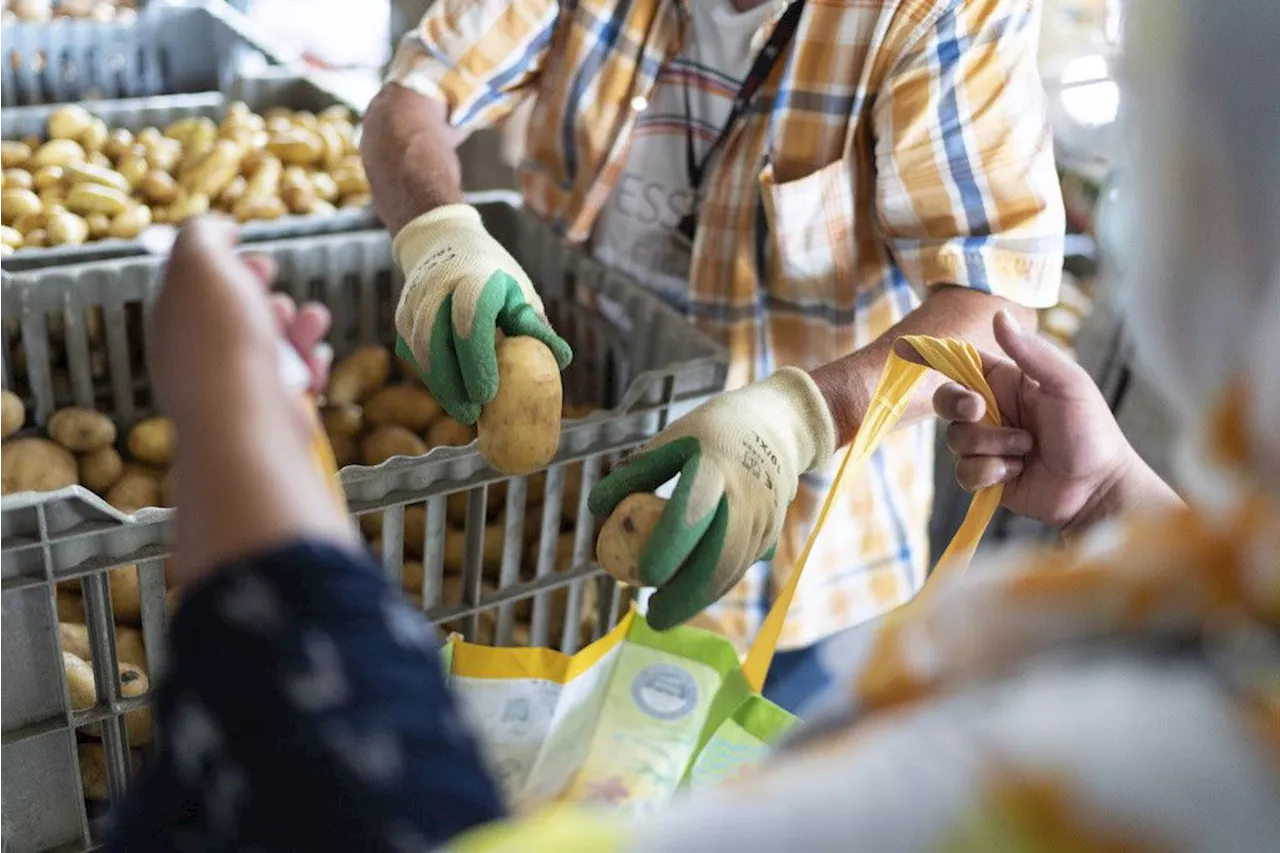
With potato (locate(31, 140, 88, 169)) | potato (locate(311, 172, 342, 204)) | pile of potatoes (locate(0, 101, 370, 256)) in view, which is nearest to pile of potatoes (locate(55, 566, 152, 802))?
pile of potatoes (locate(0, 101, 370, 256))

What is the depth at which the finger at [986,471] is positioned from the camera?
771 millimetres

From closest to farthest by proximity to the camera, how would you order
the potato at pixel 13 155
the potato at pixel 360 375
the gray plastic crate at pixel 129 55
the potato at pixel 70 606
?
the potato at pixel 70 606 < the potato at pixel 360 375 < the potato at pixel 13 155 < the gray plastic crate at pixel 129 55

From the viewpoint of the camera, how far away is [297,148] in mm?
1612

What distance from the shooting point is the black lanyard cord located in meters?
1.00

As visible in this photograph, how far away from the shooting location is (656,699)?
890mm

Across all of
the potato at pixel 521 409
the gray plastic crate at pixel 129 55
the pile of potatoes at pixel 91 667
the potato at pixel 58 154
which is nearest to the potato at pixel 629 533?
the potato at pixel 521 409

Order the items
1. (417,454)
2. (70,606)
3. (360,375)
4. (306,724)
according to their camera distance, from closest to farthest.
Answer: (306,724)
(70,606)
(417,454)
(360,375)

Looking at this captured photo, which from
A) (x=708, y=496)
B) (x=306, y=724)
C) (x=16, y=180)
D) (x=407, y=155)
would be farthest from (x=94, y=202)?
(x=306, y=724)

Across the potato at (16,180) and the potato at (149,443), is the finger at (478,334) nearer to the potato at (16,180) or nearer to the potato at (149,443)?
the potato at (149,443)

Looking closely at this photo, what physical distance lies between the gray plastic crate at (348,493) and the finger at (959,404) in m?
0.21

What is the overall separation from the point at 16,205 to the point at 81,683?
779mm

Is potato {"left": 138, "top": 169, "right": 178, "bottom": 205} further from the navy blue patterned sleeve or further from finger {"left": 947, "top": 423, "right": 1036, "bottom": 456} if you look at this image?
the navy blue patterned sleeve

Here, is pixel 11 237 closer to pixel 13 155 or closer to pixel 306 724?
pixel 13 155

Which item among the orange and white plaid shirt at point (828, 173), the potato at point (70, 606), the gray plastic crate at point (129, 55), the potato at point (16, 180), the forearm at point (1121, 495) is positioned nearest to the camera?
the forearm at point (1121, 495)
